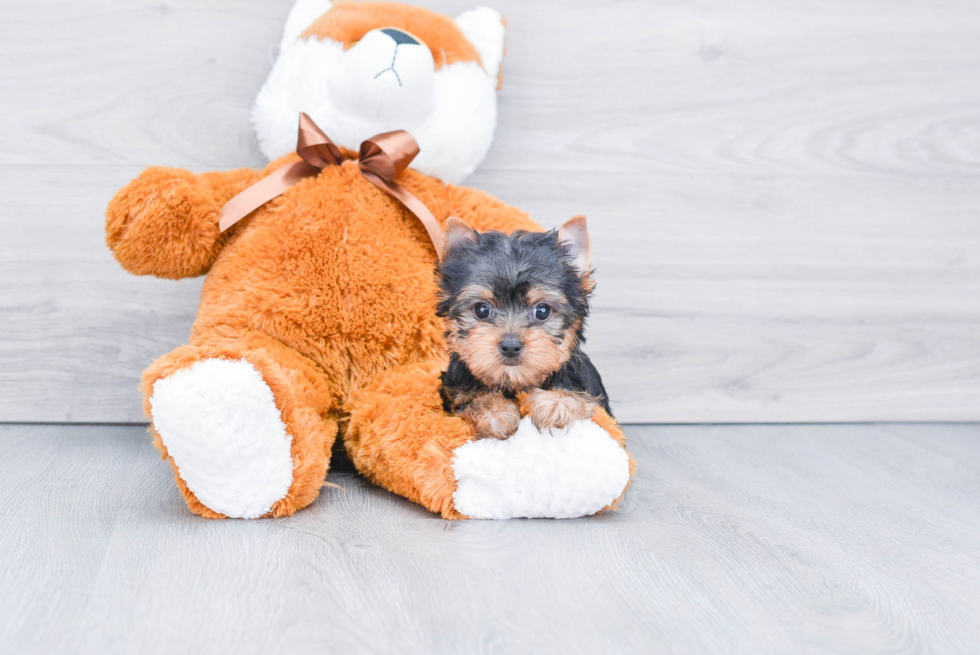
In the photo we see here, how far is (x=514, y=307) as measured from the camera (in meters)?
1.34

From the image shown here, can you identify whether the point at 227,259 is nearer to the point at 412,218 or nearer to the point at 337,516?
the point at 412,218

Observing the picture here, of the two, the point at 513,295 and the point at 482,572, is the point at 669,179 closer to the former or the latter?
the point at 513,295

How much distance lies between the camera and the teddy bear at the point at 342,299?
4.44 ft

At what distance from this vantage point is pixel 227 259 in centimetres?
170

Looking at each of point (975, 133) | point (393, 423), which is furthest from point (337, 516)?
point (975, 133)

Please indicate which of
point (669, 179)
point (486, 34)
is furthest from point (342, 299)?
point (669, 179)

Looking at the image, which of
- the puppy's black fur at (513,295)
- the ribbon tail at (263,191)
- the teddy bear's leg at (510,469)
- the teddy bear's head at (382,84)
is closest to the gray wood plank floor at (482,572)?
the teddy bear's leg at (510,469)

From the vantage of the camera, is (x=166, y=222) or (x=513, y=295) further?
(x=166, y=222)

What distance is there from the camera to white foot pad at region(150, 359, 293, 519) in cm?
129

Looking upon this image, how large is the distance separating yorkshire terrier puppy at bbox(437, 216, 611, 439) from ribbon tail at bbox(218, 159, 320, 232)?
1.69ft

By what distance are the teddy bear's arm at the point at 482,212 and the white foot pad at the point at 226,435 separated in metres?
0.68

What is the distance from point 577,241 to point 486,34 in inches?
32.6

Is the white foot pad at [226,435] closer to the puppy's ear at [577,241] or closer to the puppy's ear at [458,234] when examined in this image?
the puppy's ear at [458,234]

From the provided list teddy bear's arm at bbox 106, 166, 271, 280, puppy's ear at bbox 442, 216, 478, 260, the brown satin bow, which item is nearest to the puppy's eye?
puppy's ear at bbox 442, 216, 478, 260
